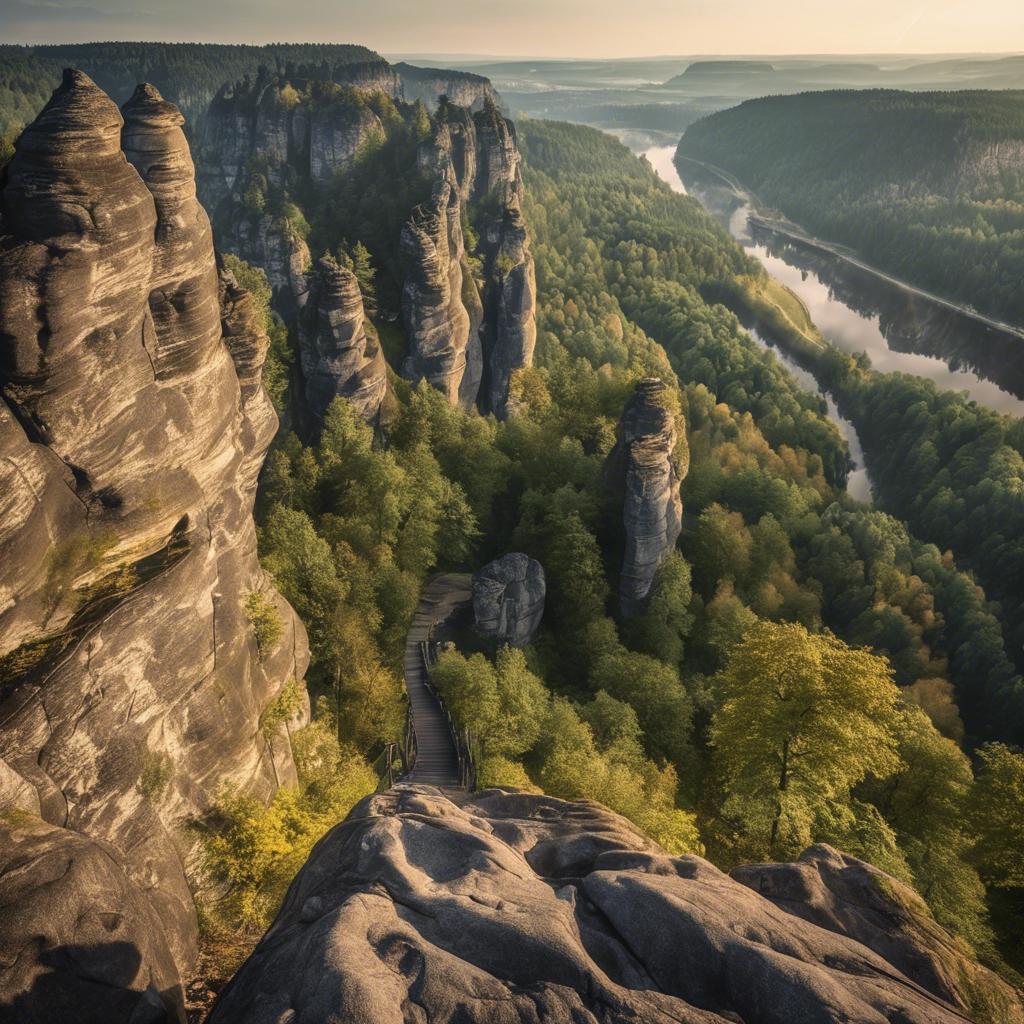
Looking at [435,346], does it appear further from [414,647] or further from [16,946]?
[16,946]

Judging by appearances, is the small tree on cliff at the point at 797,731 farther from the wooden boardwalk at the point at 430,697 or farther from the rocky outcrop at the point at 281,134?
the rocky outcrop at the point at 281,134

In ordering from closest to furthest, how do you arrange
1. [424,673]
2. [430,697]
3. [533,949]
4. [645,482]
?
[533,949]
[430,697]
[424,673]
[645,482]

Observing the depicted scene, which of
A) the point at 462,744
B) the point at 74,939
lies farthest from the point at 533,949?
the point at 462,744

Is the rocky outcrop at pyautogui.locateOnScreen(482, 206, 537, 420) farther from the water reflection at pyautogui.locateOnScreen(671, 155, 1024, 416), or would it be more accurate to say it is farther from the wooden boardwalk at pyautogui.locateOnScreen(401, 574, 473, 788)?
the water reflection at pyautogui.locateOnScreen(671, 155, 1024, 416)

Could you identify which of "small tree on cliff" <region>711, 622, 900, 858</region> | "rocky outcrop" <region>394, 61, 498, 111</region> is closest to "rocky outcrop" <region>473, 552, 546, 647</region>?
"small tree on cliff" <region>711, 622, 900, 858</region>

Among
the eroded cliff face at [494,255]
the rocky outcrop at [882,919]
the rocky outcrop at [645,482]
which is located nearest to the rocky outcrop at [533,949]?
the rocky outcrop at [882,919]

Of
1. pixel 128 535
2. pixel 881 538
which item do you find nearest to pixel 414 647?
pixel 128 535

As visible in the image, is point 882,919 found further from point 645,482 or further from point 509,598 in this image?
point 645,482
